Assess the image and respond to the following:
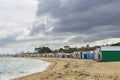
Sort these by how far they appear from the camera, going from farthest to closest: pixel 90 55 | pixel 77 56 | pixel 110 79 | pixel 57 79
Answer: pixel 77 56, pixel 90 55, pixel 57 79, pixel 110 79

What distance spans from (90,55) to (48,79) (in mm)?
59780

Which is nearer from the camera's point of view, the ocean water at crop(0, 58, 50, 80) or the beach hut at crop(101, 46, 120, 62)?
the ocean water at crop(0, 58, 50, 80)

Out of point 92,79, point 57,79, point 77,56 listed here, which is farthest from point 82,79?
point 77,56

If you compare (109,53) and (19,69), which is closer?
(19,69)

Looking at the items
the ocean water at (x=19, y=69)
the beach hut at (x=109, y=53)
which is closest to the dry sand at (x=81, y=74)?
the ocean water at (x=19, y=69)

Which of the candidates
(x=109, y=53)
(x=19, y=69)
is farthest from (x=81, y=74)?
(x=109, y=53)

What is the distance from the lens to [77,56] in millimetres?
99438

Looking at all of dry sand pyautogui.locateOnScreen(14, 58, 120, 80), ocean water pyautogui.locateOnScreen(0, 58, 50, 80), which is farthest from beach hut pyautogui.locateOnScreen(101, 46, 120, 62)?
dry sand pyautogui.locateOnScreen(14, 58, 120, 80)

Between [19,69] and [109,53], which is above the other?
[109,53]

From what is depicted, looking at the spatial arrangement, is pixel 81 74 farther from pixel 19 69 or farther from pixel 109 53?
pixel 109 53

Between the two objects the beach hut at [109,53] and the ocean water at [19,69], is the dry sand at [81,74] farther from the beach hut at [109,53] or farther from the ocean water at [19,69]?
the beach hut at [109,53]

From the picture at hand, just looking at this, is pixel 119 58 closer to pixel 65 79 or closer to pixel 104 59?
pixel 104 59

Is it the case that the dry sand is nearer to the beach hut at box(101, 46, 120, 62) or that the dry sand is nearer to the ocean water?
the ocean water

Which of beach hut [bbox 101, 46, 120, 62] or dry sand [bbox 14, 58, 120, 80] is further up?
beach hut [bbox 101, 46, 120, 62]
